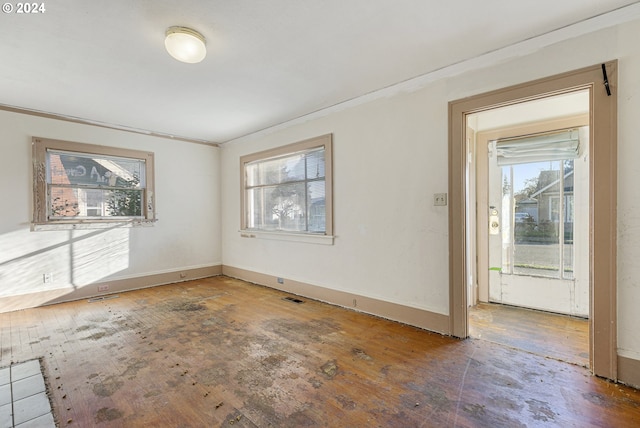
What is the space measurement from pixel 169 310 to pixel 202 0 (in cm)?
341

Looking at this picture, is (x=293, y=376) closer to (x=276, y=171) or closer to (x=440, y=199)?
(x=440, y=199)

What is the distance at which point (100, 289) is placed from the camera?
446 cm

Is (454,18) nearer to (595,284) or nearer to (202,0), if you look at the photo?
(202,0)

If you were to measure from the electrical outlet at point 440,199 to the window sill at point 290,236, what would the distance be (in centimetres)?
146

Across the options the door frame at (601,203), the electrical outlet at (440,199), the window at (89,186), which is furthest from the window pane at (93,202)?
the door frame at (601,203)

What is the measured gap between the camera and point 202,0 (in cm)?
190

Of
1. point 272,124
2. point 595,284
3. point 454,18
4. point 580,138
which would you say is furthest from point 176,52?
point 580,138

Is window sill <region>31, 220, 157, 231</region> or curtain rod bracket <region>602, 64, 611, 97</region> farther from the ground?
curtain rod bracket <region>602, 64, 611, 97</region>

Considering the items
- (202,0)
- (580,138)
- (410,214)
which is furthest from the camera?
(580,138)

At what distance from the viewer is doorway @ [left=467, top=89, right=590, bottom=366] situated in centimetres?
326

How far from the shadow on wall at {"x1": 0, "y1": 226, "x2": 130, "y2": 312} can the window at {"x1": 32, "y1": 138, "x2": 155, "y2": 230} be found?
→ 0.17 m

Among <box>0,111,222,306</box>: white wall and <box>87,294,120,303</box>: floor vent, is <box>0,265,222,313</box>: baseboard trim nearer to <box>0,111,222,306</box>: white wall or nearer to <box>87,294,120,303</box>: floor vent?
<box>0,111,222,306</box>: white wall

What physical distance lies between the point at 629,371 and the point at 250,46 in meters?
3.73

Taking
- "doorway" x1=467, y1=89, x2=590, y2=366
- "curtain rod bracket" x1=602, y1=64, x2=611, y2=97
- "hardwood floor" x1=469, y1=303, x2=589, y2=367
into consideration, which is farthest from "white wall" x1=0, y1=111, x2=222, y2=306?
"curtain rod bracket" x1=602, y1=64, x2=611, y2=97
